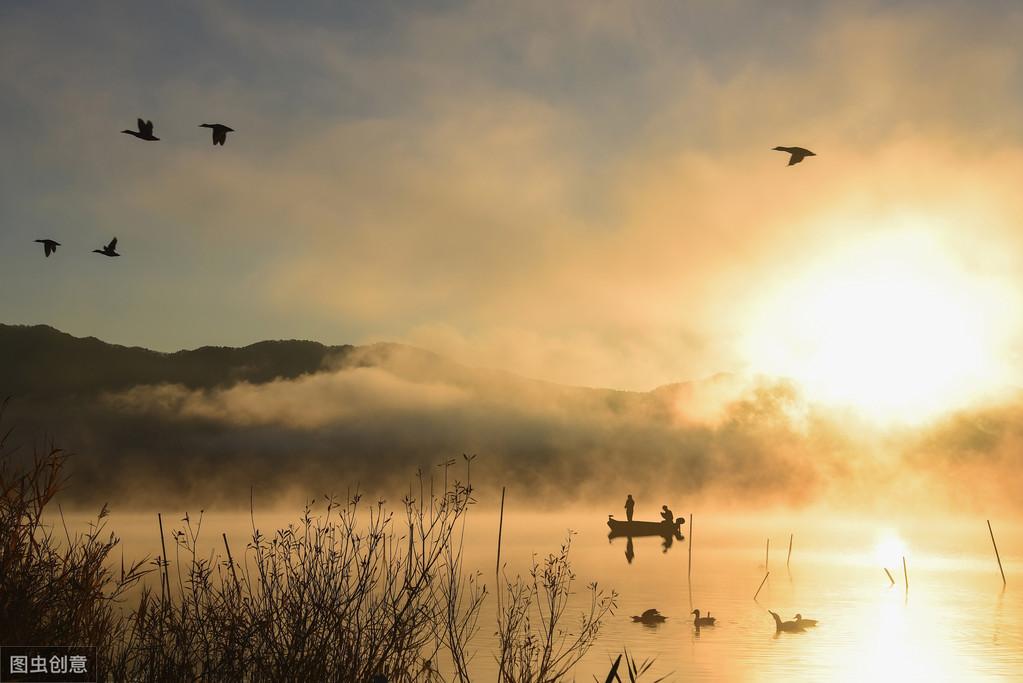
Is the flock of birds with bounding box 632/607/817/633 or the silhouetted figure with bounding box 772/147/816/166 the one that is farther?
the flock of birds with bounding box 632/607/817/633

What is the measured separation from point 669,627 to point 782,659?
8.53 meters

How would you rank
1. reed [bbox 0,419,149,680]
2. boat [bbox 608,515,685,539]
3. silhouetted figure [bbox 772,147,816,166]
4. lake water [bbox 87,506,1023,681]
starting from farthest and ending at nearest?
1. boat [bbox 608,515,685,539]
2. lake water [bbox 87,506,1023,681]
3. silhouetted figure [bbox 772,147,816,166]
4. reed [bbox 0,419,149,680]

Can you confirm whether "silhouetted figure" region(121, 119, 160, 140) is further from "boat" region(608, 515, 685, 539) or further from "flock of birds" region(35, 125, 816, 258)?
"boat" region(608, 515, 685, 539)

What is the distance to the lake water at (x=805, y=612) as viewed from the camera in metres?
35.7

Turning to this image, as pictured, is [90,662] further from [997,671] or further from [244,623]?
[997,671]

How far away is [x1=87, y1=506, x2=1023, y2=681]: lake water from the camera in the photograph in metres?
35.7

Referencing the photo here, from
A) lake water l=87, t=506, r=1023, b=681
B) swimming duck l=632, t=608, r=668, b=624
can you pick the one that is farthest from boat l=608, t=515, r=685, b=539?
swimming duck l=632, t=608, r=668, b=624

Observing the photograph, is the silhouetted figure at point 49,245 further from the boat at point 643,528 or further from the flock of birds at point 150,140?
the boat at point 643,528

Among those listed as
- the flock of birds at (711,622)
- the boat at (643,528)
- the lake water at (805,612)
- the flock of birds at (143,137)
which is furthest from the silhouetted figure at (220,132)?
the boat at (643,528)

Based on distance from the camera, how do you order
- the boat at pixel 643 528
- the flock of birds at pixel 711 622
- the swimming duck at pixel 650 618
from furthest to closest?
1. the boat at pixel 643 528
2. the swimming duck at pixel 650 618
3. the flock of birds at pixel 711 622

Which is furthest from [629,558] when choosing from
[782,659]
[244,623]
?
[244,623]

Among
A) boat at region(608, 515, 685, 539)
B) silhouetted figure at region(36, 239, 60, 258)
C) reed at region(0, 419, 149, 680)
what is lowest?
boat at region(608, 515, 685, 539)

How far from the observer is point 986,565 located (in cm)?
9500

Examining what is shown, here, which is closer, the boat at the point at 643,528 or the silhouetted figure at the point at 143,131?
the silhouetted figure at the point at 143,131
